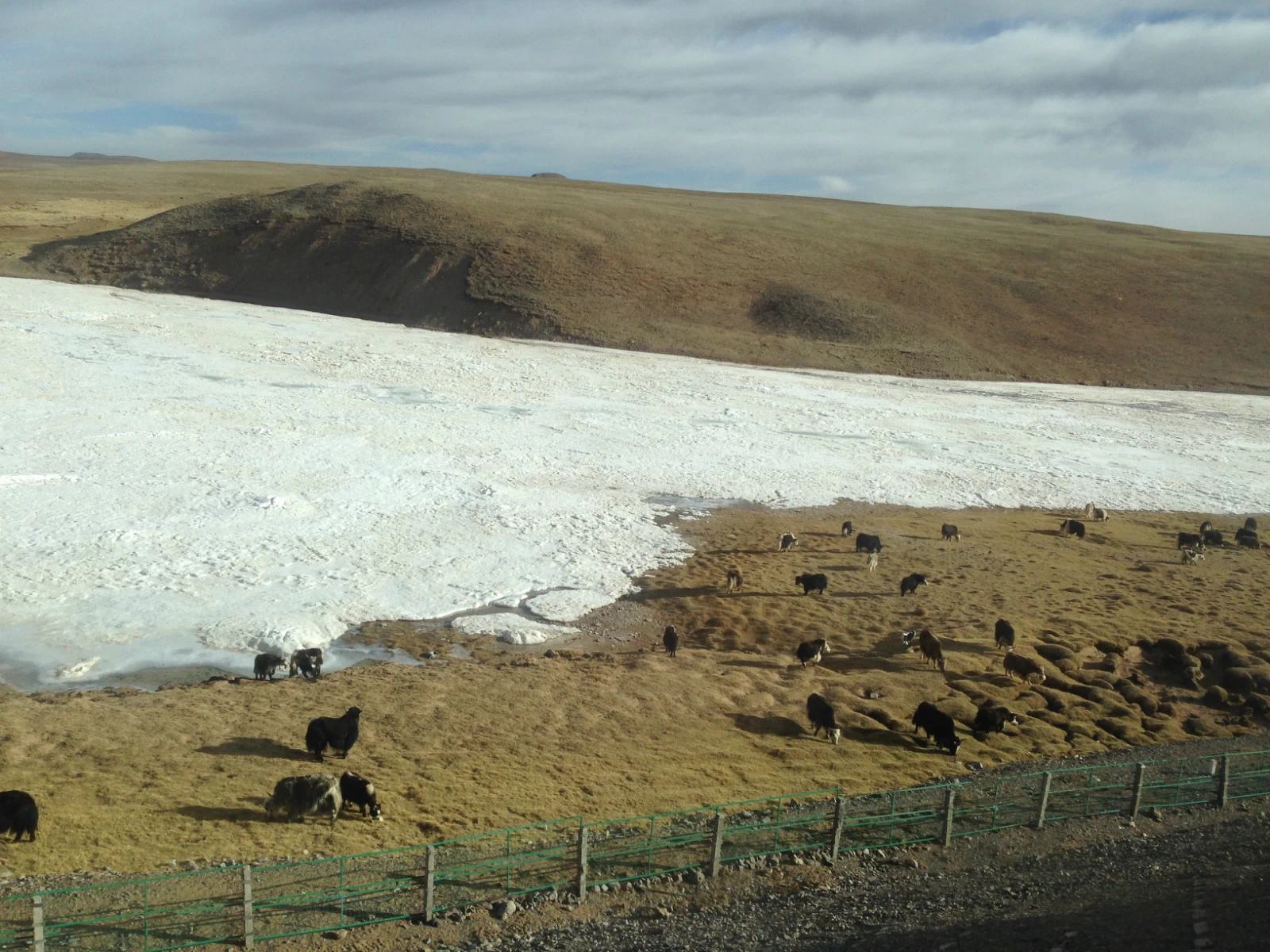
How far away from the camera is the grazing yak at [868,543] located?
27094 mm

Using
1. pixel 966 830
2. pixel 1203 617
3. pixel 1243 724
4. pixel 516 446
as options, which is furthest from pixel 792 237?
pixel 966 830

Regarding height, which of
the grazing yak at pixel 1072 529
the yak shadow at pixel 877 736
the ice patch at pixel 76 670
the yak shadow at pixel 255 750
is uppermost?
the grazing yak at pixel 1072 529

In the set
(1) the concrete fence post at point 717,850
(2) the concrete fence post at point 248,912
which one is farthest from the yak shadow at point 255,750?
(1) the concrete fence post at point 717,850

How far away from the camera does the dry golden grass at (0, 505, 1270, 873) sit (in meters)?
13.8

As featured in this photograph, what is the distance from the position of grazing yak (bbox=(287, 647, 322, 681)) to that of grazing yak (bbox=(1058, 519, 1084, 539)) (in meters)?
20.9

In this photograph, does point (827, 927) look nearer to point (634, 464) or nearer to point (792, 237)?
point (634, 464)

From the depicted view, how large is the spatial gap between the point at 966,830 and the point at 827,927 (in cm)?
353

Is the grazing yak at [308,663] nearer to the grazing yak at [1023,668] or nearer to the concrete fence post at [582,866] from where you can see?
the concrete fence post at [582,866]

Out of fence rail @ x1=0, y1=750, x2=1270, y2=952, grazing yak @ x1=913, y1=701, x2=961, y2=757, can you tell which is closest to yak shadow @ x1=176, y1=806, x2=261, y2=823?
fence rail @ x1=0, y1=750, x2=1270, y2=952

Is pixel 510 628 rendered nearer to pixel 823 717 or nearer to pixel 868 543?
pixel 823 717

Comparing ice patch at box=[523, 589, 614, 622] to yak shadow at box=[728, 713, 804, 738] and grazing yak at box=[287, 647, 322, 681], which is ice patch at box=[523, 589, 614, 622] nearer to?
grazing yak at box=[287, 647, 322, 681]

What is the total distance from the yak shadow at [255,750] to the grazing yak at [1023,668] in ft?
42.2

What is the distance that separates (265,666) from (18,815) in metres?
6.68

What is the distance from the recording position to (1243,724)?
19016 millimetres
